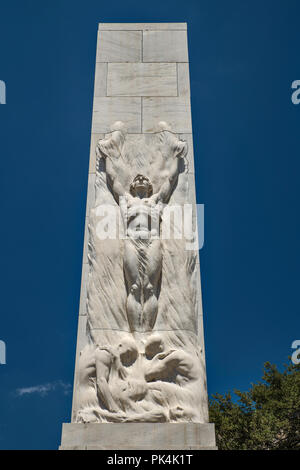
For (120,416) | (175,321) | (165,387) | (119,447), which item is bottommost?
(119,447)

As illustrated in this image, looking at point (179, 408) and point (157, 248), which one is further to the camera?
point (157, 248)

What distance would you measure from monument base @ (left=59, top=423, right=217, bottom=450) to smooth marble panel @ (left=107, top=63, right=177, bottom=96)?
775 cm

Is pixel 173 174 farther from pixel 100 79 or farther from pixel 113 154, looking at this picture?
pixel 100 79

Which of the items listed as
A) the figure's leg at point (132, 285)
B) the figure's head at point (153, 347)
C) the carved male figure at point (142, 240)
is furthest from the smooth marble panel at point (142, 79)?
the figure's head at point (153, 347)

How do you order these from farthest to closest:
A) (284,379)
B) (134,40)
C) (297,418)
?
(284,379), (297,418), (134,40)

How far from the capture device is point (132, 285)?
893 centimetres

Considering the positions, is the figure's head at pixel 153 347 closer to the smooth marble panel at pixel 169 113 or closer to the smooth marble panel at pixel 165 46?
the smooth marble panel at pixel 169 113

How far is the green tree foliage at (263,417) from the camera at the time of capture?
78.2 ft

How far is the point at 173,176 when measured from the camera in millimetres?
10047

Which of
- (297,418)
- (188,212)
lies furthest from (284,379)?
(188,212)

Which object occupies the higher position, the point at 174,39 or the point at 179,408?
the point at 174,39

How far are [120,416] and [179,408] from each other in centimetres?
101

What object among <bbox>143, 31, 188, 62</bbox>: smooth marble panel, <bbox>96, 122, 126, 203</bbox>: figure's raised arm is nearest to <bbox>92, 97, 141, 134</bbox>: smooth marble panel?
<bbox>96, 122, 126, 203</bbox>: figure's raised arm

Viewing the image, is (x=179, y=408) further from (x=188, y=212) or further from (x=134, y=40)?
(x=134, y=40)
